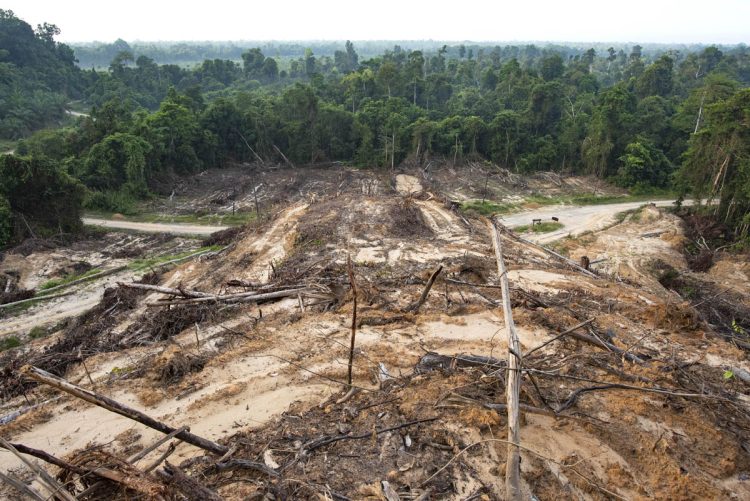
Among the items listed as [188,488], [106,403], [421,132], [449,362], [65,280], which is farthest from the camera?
[421,132]

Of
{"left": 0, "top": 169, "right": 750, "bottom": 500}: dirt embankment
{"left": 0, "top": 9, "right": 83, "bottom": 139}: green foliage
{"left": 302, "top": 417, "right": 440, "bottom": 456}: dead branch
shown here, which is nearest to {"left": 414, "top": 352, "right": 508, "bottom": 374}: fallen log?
{"left": 0, "top": 169, "right": 750, "bottom": 500}: dirt embankment

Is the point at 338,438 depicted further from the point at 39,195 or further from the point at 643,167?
the point at 643,167

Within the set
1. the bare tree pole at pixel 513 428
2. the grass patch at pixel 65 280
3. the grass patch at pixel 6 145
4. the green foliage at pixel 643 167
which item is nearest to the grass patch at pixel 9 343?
the grass patch at pixel 65 280

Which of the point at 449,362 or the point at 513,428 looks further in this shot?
the point at 449,362

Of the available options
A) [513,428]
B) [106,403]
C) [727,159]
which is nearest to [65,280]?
[106,403]

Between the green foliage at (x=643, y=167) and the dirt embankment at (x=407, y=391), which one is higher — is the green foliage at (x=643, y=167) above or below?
below

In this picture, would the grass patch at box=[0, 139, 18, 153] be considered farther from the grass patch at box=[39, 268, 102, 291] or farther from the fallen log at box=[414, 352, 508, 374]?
the fallen log at box=[414, 352, 508, 374]

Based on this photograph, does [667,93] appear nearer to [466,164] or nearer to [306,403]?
[466,164]

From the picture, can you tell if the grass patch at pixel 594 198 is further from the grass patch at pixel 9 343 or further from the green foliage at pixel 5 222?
the green foliage at pixel 5 222
